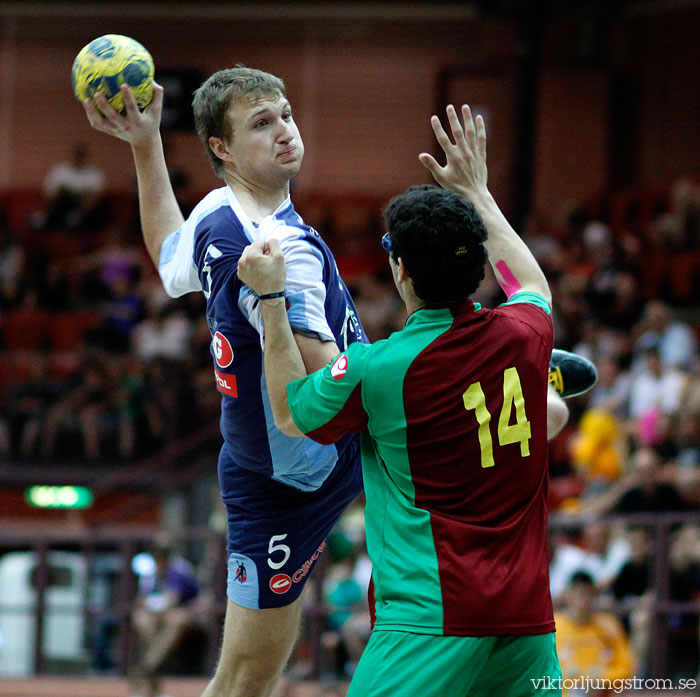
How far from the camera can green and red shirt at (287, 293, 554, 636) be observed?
2.78 metres

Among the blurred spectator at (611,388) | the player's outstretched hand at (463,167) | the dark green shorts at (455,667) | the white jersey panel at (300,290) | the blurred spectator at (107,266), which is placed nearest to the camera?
the dark green shorts at (455,667)

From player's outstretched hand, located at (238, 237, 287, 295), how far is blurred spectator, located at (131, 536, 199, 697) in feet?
21.3

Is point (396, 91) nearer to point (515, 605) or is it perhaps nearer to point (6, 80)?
point (6, 80)

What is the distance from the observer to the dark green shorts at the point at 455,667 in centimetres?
273

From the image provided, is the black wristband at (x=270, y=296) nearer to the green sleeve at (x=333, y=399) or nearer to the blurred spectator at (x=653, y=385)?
the green sleeve at (x=333, y=399)

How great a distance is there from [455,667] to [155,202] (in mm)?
1959

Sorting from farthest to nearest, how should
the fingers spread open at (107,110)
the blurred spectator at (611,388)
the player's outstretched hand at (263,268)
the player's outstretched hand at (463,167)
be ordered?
the blurred spectator at (611,388) < the fingers spread open at (107,110) < the player's outstretched hand at (463,167) < the player's outstretched hand at (263,268)

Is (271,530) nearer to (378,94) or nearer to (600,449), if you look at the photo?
(600,449)

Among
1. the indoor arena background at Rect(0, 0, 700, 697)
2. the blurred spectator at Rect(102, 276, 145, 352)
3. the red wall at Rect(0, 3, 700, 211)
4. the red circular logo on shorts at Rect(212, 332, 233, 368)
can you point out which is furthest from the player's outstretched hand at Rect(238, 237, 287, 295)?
the red wall at Rect(0, 3, 700, 211)

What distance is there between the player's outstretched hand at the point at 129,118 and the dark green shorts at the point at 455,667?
1.83m

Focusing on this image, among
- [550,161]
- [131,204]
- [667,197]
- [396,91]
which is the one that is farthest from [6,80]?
[667,197]

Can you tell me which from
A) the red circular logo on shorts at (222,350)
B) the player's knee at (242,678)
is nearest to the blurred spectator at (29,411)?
the player's knee at (242,678)

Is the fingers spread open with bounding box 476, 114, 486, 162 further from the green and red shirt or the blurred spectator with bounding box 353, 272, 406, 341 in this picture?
the blurred spectator with bounding box 353, 272, 406, 341

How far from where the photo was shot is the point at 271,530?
11.5 ft
